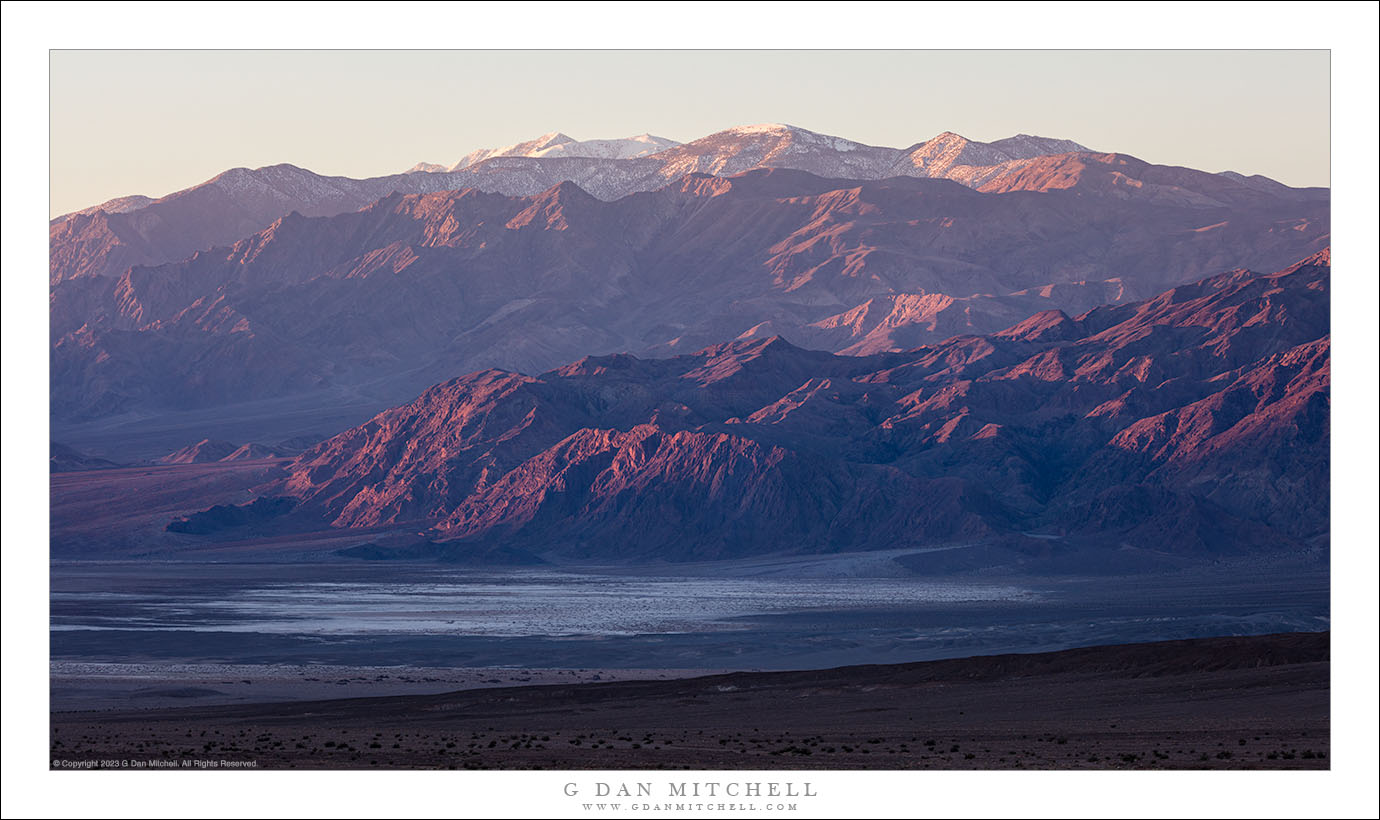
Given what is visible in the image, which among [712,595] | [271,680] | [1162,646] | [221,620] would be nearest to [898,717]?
[1162,646]

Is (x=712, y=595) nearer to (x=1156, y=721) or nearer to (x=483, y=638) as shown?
(x=483, y=638)

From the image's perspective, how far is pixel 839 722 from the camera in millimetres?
70250

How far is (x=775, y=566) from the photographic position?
7559 inches

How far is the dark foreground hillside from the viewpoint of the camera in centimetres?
5344

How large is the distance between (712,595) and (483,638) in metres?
39.4

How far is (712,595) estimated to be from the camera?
160 m

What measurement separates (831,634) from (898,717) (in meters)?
55.4

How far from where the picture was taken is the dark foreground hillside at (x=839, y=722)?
53438mm

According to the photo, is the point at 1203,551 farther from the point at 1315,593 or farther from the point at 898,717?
the point at 898,717

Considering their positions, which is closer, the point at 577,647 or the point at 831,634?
the point at 577,647

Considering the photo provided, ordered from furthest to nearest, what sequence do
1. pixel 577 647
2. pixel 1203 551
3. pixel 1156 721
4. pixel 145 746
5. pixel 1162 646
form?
pixel 1203 551 < pixel 577 647 < pixel 1162 646 < pixel 1156 721 < pixel 145 746

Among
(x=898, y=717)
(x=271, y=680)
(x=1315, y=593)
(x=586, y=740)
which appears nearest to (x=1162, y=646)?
(x=898, y=717)

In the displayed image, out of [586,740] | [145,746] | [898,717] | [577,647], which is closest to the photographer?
[145,746]

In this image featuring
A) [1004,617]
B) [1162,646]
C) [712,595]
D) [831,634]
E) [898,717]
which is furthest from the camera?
[712,595]
